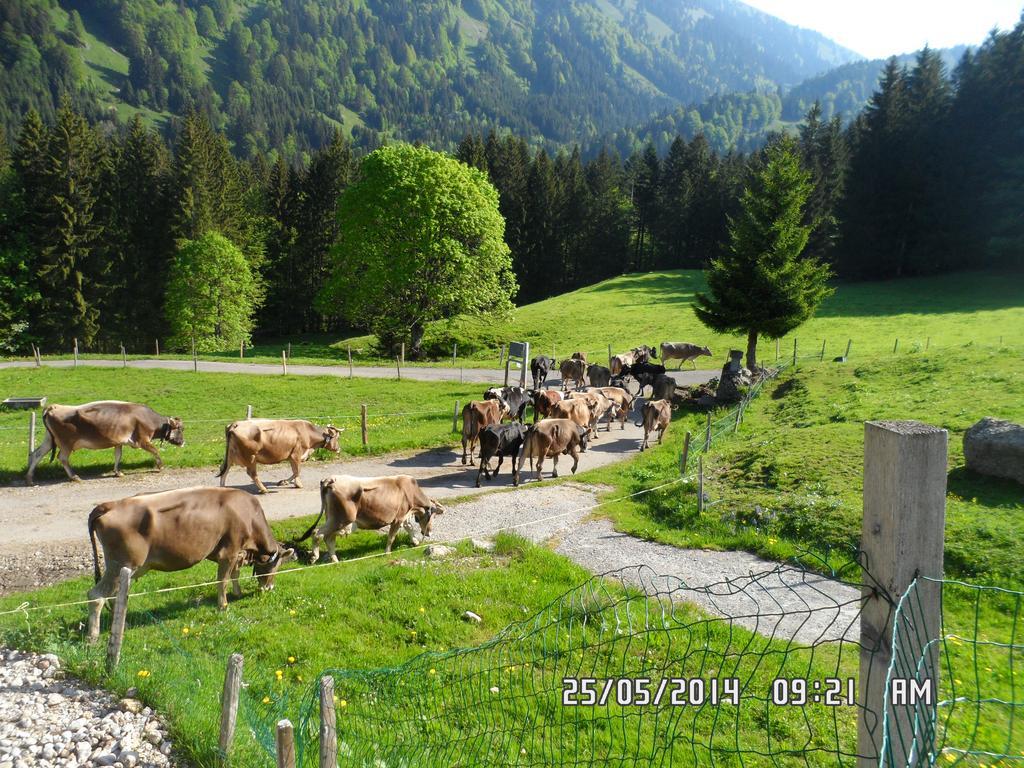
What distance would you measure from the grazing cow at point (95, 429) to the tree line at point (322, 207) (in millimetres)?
30983

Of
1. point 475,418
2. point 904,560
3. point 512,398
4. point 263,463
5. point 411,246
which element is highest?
point 411,246

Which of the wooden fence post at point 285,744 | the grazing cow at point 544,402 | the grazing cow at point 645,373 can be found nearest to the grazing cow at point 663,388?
the grazing cow at point 645,373

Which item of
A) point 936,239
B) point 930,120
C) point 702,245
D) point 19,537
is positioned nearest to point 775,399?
point 19,537

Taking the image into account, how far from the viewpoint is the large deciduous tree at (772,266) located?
30.0 meters

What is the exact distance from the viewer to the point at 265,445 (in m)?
17.8

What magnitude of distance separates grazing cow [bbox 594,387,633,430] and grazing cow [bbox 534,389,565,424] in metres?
2.62

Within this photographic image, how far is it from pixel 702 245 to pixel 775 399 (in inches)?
2431

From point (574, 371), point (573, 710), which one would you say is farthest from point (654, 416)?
point (573, 710)

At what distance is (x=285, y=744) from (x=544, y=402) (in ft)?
63.7

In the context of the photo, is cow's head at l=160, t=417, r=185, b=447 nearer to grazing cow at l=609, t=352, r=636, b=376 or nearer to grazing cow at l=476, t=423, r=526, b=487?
grazing cow at l=476, t=423, r=526, b=487

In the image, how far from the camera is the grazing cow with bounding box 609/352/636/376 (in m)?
33.1

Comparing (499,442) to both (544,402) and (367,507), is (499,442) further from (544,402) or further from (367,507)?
(367,507)
